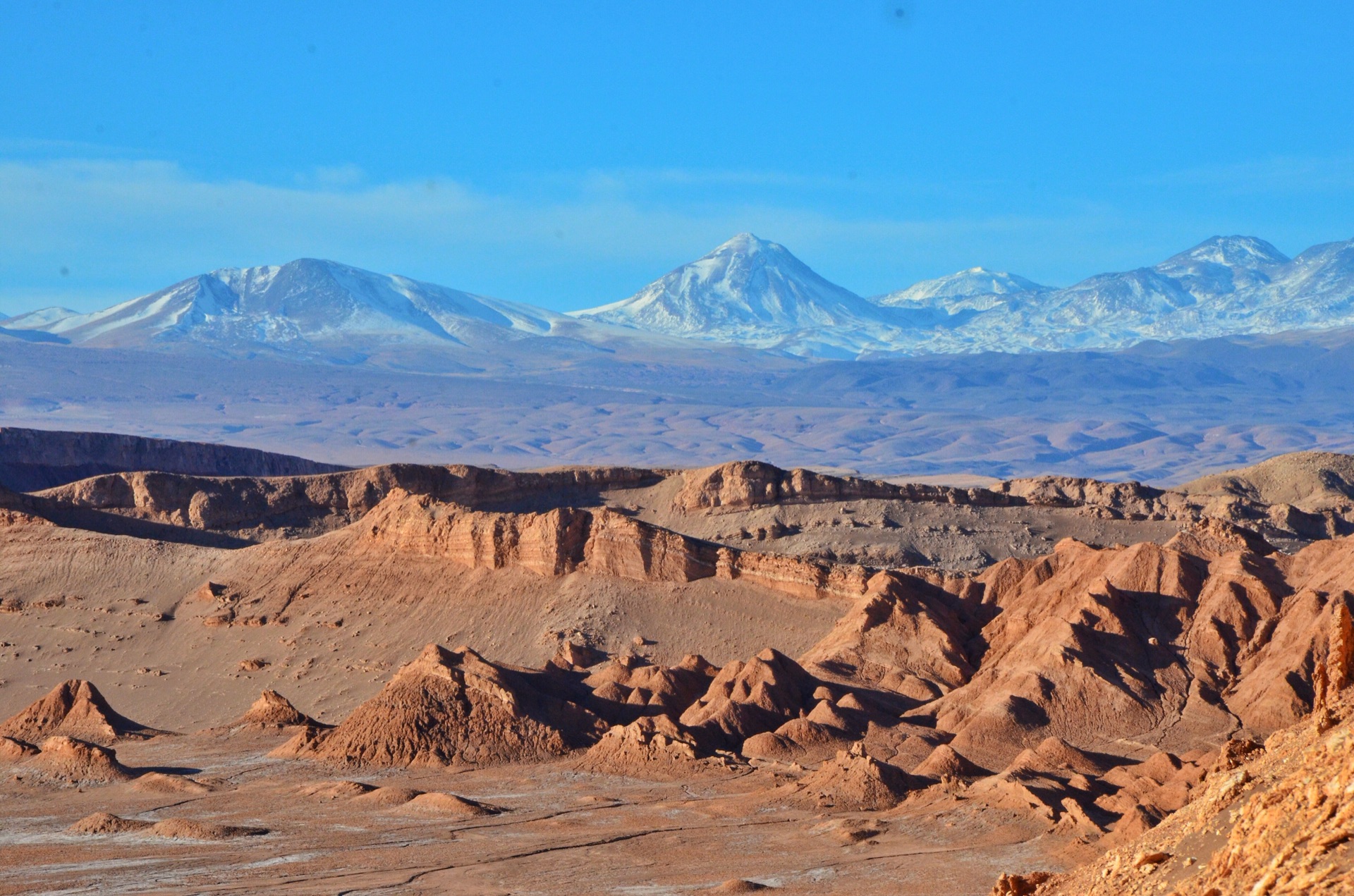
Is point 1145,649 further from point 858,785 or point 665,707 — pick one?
point 858,785

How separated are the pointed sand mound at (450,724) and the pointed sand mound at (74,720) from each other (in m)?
5.29

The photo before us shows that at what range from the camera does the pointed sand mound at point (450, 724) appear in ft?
126

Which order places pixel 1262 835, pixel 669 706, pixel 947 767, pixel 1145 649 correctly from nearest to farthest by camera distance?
1. pixel 1262 835
2. pixel 947 767
3. pixel 669 706
4. pixel 1145 649

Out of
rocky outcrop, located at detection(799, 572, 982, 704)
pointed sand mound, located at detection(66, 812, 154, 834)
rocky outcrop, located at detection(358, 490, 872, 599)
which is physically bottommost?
pointed sand mound, located at detection(66, 812, 154, 834)

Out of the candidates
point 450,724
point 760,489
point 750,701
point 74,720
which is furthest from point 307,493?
point 750,701

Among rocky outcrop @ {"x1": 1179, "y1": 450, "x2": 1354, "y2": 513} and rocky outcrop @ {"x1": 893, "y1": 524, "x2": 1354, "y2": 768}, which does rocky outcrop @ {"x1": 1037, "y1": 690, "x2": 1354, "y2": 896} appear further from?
rocky outcrop @ {"x1": 1179, "y1": 450, "x2": 1354, "y2": 513}

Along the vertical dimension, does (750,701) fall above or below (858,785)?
above

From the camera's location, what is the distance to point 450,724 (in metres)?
39.2

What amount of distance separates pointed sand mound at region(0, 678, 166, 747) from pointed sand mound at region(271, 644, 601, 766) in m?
5.29

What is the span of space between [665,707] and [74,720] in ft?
45.1

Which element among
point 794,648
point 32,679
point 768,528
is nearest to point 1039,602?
point 794,648

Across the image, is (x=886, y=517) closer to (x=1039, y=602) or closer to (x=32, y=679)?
(x=1039, y=602)

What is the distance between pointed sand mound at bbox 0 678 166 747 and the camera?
41.7m

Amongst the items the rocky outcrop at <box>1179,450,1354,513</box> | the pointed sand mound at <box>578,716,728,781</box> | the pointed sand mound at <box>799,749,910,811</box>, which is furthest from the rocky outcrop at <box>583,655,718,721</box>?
the rocky outcrop at <box>1179,450,1354,513</box>
